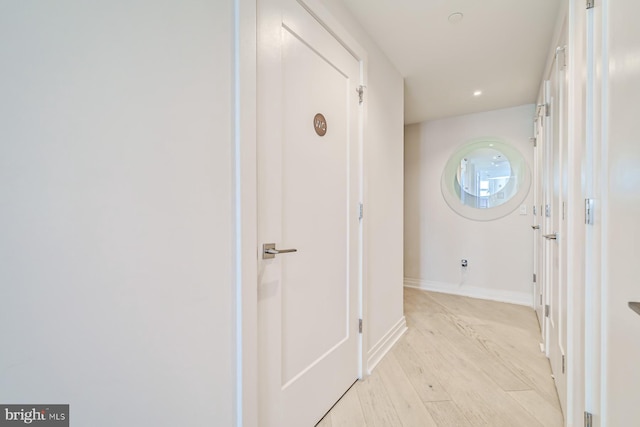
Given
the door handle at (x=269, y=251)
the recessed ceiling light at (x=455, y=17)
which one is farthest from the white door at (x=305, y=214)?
the recessed ceiling light at (x=455, y=17)

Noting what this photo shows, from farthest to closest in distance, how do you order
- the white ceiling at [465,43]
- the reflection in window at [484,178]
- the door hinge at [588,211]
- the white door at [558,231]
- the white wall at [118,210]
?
the reflection in window at [484,178]
the white ceiling at [465,43]
the white door at [558,231]
the door hinge at [588,211]
the white wall at [118,210]

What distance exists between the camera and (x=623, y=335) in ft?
2.41

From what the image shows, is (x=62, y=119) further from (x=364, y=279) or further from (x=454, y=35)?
(x=454, y=35)

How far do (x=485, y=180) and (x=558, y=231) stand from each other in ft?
7.01

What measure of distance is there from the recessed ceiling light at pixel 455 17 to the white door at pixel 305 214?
70 cm

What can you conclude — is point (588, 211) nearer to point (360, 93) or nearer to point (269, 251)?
point (269, 251)

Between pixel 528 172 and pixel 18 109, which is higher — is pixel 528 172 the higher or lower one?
the higher one

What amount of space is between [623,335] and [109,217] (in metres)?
1.34

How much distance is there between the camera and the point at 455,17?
72.1 inches

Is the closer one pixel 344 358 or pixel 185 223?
pixel 185 223

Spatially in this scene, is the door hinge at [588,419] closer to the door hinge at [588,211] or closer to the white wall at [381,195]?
the door hinge at [588,211]

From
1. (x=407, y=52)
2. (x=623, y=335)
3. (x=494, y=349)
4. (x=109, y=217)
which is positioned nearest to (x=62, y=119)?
(x=109, y=217)

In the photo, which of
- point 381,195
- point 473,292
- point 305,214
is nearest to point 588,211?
point 305,214

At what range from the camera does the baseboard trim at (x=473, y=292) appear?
3.35 metres
